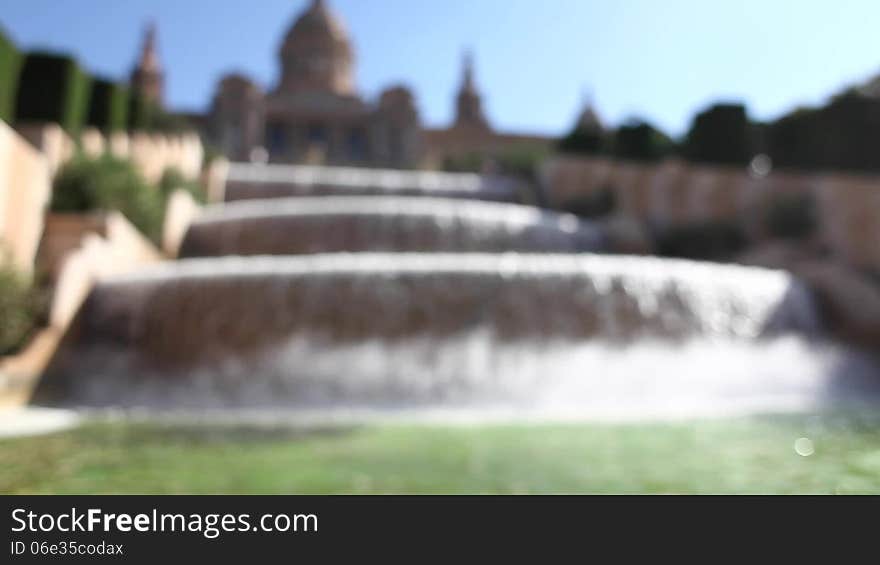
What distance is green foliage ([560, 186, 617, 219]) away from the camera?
55.0ft

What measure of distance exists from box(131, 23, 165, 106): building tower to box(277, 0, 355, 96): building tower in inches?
269

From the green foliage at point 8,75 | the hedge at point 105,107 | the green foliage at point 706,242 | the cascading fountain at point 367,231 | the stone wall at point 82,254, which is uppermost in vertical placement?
the hedge at point 105,107

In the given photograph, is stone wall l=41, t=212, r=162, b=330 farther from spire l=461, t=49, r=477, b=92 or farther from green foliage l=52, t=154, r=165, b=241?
spire l=461, t=49, r=477, b=92

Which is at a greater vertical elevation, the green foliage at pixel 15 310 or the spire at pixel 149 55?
the spire at pixel 149 55

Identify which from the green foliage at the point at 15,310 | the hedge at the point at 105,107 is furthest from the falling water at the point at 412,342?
the hedge at the point at 105,107

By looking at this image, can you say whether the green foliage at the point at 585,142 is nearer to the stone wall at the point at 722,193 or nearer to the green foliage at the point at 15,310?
the stone wall at the point at 722,193

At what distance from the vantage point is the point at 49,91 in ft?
36.1

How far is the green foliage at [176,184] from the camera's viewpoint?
14000mm

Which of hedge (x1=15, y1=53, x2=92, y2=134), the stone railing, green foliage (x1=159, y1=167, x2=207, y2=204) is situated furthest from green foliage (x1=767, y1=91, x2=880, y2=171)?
hedge (x1=15, y1=53, x2=92, y2=134)

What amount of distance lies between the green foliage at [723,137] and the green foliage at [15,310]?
45.7 ft

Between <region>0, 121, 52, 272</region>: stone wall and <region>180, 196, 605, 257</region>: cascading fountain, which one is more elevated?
<region>180, 196, 605, 257</region>: cascading fountain

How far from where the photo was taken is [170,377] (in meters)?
7.07

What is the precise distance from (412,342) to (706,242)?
8704 millimetres

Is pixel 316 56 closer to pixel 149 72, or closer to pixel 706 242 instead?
pixel 149 72
